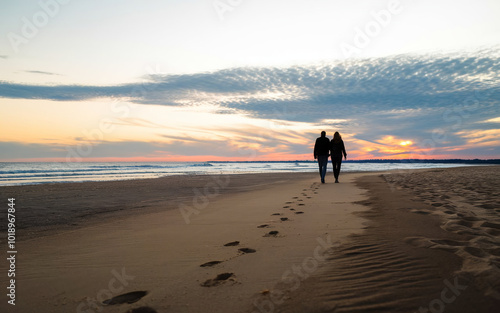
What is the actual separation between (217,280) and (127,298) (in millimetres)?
702

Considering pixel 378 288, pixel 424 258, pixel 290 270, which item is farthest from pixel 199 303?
pixel 424 258

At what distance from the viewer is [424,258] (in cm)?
258

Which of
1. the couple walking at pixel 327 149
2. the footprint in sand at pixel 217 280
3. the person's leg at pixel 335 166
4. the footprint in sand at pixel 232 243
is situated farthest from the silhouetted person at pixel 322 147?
the footprint in sand at pixel 217 280

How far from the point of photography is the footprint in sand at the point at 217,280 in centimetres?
235

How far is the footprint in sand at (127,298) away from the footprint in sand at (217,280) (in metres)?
0.48

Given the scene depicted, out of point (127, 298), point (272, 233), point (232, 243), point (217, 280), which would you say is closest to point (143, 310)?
point (127, 298)

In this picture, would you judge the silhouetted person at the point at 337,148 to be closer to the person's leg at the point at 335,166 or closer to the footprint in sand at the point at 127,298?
the person's leg at the point at 335,166

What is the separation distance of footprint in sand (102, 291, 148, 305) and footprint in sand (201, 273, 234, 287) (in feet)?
1.58

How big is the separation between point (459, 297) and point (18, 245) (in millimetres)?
5133

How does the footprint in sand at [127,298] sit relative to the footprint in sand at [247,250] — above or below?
below

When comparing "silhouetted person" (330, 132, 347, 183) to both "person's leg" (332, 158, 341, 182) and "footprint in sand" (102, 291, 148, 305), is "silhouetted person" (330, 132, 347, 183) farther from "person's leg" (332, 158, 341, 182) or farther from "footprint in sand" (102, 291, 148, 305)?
"footprint in sand" (102, 291, 148, 305)

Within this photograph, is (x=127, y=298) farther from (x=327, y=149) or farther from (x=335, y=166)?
(x=335, y=166)

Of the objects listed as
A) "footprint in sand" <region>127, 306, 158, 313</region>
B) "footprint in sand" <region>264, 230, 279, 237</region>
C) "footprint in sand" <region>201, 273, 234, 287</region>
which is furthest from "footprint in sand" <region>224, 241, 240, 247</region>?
"footprint in sand" <region>127, 306, 158, 313</region>

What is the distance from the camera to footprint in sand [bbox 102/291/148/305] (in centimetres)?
213
